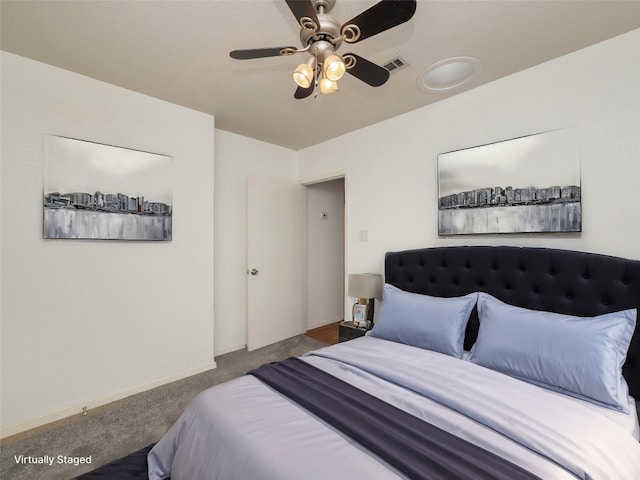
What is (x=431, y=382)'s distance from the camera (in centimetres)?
146

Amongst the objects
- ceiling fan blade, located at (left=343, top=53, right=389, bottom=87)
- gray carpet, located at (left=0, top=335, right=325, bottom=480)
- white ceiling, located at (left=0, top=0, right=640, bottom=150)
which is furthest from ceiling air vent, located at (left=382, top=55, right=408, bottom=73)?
gray carpet, located at (left=0, top=335, right=325, bottom=480)

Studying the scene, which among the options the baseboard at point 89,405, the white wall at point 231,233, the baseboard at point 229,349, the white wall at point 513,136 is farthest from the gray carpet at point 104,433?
the white wall at point 513,136

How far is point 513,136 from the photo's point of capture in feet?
7.14

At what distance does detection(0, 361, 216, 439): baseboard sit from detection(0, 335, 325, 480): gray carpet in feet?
0.14

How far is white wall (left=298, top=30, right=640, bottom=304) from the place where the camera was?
1.76m

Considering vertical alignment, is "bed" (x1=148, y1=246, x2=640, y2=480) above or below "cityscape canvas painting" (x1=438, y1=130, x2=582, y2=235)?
below

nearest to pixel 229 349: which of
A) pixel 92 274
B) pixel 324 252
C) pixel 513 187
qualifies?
pixel 92 274

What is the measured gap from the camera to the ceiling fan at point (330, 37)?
1146 mm

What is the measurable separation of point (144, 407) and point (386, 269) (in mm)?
2320

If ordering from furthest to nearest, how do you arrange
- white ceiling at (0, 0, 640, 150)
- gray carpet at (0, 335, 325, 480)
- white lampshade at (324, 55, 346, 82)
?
gray carpet at (0, 335, 325, 480) → white ceiling at (0, 0, 640, 150) → white lampshade at (324, 55, 346, 82)

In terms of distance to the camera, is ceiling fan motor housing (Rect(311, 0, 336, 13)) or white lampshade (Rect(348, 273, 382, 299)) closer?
ceiling fan motor housing (Rect(311, 0, 336, 13))

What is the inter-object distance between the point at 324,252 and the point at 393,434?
341 cm

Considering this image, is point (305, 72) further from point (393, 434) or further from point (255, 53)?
point (393, 434)

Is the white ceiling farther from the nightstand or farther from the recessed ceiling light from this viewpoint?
the nightstand
